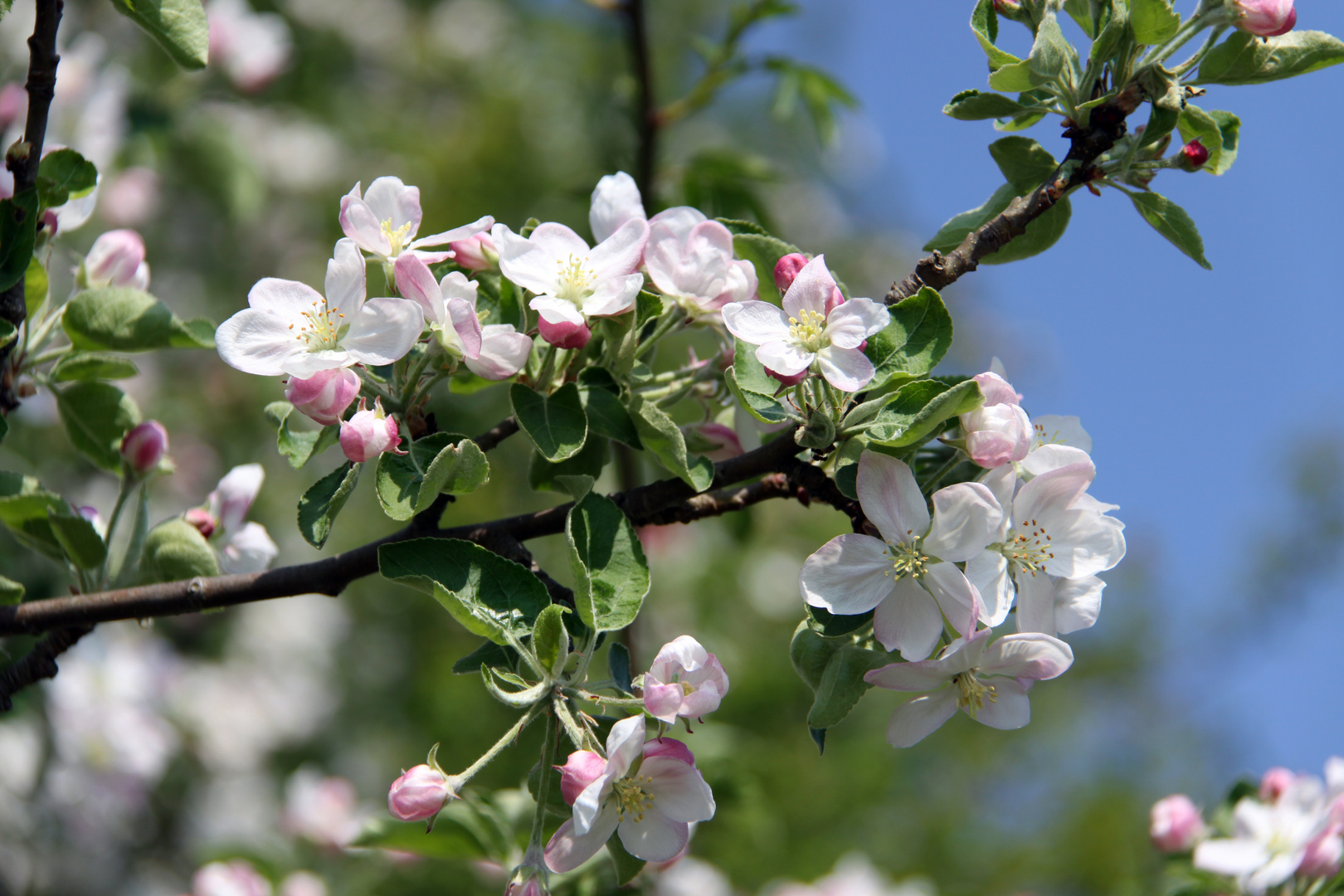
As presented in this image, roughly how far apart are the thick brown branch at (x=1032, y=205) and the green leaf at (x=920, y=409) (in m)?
0.15

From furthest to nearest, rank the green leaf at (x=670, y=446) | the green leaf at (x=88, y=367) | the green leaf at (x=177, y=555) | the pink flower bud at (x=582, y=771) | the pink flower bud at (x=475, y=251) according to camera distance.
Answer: the green leaf at (x=88, y=367)
the green leaf at (x=177, y=555)
the pink flower bud at (x=475, y=251)
the green leaf at (x=670, y=446)
the pink flower bud at (x=582, y=771)

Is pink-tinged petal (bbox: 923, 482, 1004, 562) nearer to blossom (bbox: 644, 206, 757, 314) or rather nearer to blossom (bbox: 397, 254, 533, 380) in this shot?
blossom (bbox: 644, 206, 757, 314)

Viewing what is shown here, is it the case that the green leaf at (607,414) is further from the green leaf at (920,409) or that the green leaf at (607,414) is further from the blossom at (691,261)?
the green leaf at (920,409)

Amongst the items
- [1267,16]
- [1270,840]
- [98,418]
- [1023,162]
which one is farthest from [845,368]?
[1270,840]

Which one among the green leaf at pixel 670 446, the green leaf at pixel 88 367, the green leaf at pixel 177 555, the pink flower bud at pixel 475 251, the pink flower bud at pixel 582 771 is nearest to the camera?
the pink flower bud at pixel 582 771

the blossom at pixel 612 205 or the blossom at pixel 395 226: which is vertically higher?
the blossom at pixel 612 205

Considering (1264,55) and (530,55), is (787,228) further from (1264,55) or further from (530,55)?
(1264,55)

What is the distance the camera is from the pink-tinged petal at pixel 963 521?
97 cm

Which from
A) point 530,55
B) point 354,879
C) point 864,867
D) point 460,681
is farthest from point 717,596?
point 530,55

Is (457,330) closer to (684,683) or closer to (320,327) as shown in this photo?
(320,327)

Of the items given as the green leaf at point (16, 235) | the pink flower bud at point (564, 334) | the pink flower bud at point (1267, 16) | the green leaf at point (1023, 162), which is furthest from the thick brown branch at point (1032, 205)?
the green leaf at point (16, 235)

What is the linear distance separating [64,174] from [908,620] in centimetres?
110

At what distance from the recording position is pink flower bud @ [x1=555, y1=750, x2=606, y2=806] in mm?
938

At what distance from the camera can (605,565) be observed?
104cm
